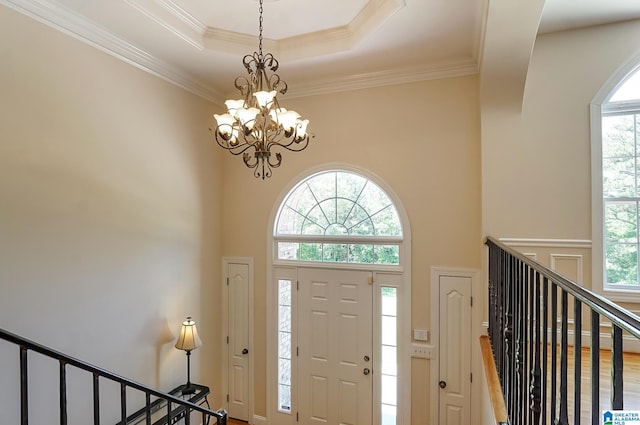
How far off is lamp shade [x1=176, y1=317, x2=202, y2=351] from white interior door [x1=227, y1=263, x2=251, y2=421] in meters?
0.85

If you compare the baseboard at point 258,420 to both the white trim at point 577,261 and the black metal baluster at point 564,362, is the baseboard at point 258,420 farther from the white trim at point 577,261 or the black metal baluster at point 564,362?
the black metal baluster at point 564,362

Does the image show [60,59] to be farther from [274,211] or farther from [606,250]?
[606,250]

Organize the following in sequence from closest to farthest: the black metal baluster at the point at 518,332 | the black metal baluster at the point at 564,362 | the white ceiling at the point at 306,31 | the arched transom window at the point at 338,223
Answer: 1. the black metal baluster at the point at 564,362
2. the black metal baluster at the point at 518,332
3. the white ceiling at the point at 306,31
4. the arched transom window at the point at 338,223

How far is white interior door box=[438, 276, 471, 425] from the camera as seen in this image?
351cm

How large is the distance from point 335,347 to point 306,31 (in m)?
3.28

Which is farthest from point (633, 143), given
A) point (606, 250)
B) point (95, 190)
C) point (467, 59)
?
point (95, 190)

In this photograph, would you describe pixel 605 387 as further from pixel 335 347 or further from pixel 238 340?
pixel 238 340

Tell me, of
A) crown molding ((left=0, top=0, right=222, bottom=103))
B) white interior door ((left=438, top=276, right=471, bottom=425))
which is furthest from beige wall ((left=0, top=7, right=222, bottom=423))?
white interior door ((left=438, top=276, right=471, bottom=425))

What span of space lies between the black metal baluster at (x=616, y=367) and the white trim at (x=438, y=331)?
2.81 metres

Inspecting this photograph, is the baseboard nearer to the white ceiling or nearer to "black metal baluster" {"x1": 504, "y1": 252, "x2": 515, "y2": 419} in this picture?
"black metal baluster" {"x1": 504, "y1": 252, "x2": 515, "y2": 419}

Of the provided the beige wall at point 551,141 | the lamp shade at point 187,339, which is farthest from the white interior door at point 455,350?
the lamp shade at point 187,339

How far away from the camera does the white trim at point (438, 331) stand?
3.43m

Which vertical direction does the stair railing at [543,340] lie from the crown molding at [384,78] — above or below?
below
